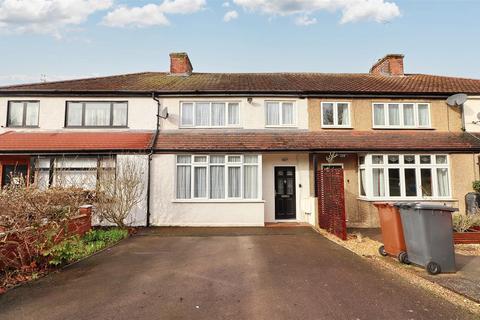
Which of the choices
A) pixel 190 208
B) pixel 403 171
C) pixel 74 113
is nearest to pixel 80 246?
pixel 190 208

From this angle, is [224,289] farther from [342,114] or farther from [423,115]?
[423,115]

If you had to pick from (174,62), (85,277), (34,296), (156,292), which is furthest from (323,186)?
(174,62)

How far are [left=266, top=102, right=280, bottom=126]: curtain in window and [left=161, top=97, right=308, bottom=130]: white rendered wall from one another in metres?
0.26

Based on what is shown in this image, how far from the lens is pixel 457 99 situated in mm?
11977

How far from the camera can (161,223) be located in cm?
1098

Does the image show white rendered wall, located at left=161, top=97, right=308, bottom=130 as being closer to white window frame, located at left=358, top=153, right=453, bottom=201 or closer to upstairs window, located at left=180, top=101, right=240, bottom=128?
upstairs window, located at left=180, top=101, right=240, bottom=128

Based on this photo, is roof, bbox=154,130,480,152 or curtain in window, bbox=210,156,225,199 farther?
curtain in window, bbox=210,156,225,199

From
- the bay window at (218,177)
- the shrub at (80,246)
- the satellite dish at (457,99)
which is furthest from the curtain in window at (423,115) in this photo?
the shrub at (80,246)

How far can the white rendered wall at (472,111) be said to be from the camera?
40.7ft

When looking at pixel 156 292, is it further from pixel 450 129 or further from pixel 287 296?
pixel 450 129

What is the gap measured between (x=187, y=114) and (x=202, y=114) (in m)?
0.66

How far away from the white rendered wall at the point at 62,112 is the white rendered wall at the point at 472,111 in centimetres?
1366

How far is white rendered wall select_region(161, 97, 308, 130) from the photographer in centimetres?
1231

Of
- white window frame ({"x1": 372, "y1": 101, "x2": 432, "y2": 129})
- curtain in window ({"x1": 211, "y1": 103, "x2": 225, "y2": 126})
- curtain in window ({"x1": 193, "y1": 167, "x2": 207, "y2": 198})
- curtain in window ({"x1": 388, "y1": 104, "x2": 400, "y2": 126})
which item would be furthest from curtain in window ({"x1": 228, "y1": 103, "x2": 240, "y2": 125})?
curtain in window ({"x1": 388, "y1": 104, "x2": 400, "y2": 126})
